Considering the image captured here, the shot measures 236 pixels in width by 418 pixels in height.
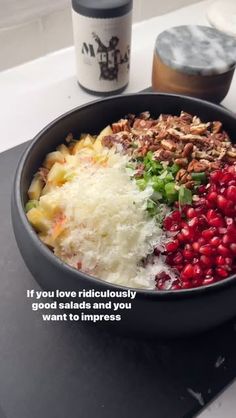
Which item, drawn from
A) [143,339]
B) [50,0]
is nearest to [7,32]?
[50,0]

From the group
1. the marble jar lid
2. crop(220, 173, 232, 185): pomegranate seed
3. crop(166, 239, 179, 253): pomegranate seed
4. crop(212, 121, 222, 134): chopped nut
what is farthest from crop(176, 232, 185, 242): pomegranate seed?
the marble jar lid

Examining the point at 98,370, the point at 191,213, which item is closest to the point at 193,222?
the point at 191,213

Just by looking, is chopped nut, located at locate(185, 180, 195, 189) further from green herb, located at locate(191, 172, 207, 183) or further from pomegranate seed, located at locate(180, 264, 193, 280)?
pomegranate seed, located at locate(180, 264, 193, 280)

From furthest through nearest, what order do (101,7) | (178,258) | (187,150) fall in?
1. (101,7)
2. (187,150)
3. (178,258)

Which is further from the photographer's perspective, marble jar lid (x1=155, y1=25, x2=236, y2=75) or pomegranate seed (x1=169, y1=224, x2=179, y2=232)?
marble jar lid (x1=155, y1=25, x2=236, y2=75)

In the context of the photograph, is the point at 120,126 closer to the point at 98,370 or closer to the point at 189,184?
the point at 189,184

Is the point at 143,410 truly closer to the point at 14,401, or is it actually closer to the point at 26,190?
the point at 14,401

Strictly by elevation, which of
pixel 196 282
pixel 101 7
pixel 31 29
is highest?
pixel 101 7
